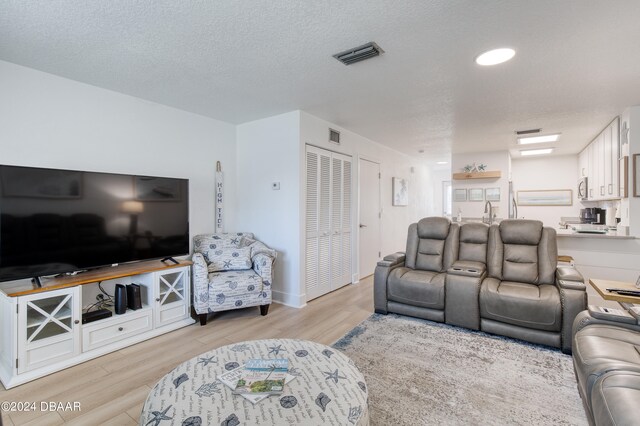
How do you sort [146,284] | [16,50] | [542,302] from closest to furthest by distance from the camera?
[16,50] < [542,302] < [146,284]

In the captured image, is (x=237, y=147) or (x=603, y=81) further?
(x=237, y=147)

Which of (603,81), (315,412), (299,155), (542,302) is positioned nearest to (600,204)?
(603,81)

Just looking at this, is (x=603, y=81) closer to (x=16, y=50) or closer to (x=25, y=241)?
(x=16, y=50)

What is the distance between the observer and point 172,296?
10.6ft

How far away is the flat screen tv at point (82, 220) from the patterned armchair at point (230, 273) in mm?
346

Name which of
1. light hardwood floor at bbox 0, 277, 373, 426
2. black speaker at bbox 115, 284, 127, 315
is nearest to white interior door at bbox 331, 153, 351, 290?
light hardwood floor at bbox 0, 277, 373, 426

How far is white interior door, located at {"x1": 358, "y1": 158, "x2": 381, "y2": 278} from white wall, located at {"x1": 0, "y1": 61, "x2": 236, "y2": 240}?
83.8 inches

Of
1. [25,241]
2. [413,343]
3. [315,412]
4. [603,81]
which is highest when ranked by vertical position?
[603,81]

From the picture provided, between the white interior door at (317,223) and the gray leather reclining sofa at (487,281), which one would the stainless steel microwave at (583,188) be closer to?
the gray leather reclining sofa at (487,281)

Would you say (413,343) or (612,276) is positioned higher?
(612,276)

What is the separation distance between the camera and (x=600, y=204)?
225 inches

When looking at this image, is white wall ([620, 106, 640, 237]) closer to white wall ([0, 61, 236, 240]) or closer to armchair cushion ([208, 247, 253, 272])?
armchair cushion ([208, 247, 253, 272])

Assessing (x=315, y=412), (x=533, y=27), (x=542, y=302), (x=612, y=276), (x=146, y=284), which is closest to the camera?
(x=315, y=412)

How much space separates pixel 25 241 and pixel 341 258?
347 centimetres
